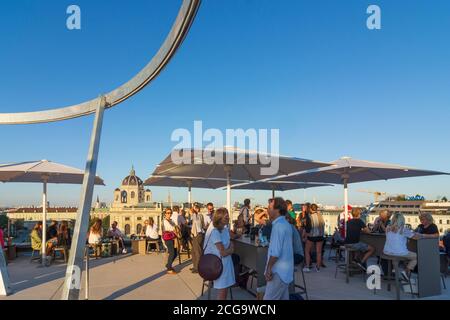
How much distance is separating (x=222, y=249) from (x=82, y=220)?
8.61ft

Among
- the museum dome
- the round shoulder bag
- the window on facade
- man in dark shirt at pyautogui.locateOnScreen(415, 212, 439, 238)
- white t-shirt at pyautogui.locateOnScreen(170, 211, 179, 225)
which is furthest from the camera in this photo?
the museum dome

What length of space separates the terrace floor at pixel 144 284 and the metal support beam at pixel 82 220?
1.02 m

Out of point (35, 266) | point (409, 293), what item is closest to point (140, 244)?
point (35, 266)

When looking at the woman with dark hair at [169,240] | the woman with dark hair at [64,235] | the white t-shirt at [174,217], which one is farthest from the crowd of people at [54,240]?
the woman with dark hair at [169,240]

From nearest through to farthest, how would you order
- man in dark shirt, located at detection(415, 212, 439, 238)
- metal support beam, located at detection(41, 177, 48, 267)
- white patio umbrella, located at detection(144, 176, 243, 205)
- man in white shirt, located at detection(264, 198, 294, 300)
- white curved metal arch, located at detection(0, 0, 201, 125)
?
man in white shirt, located at detection(264, 198, 294, 300) < white curved metal arch, located at detection(0, 0, 201, 125) < man in dark shirt, located at detection(415, 212, 439, 238) < metal support beam, located at detection(41, 177, 48, 267) < white patio umbrella, located at detection(144, 176, 243, 205)

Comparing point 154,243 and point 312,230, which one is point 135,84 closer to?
point 312,230

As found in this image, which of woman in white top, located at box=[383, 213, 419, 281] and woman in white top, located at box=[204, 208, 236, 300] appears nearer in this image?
woman in white top, located at box=[204, 208, 236, 300]

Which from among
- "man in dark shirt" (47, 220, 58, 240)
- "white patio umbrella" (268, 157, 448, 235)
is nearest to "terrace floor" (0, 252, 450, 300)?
"man in dark shirt" (47, 220, 58, 240)

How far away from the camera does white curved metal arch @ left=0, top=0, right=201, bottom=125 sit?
528cm

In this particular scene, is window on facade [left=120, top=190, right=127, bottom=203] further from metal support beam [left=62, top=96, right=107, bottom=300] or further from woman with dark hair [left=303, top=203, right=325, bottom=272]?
metal support beam [left=62, top=96, right=107, bottom=300]

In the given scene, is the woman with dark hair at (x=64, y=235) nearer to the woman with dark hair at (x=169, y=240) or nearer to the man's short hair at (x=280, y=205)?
the woman with dark hair at (x=169, y=240)

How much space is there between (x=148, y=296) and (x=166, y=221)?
257cm

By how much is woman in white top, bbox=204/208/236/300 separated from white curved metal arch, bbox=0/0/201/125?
2.77 meters

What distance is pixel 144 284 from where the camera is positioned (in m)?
7.54
